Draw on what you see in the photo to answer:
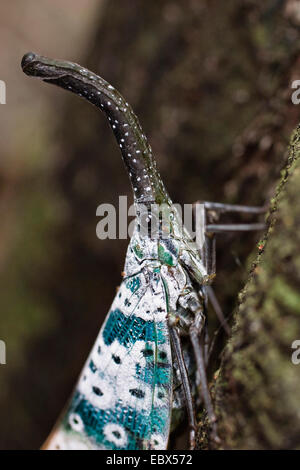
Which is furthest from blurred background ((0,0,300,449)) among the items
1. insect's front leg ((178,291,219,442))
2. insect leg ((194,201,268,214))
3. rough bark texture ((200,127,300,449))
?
rough bark texture ((200,127,300,449))

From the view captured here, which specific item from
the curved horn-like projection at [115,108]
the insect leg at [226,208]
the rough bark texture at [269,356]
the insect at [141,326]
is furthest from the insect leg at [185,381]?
the insect leg at [226,208]

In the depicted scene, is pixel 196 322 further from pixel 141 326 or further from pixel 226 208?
pixel 226 208

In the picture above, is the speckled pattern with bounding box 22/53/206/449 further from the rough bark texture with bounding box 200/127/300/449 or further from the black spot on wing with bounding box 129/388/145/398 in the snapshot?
the rough bark texture with bounding box 200/127/300/449

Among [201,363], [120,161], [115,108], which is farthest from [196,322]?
[120,161]

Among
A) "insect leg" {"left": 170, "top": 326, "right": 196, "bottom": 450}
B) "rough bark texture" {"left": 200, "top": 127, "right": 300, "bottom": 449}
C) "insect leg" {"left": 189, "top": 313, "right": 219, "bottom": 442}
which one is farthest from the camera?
"insect leg" {"left": 170, "top": 326, "right": 196, "bottom": 450}

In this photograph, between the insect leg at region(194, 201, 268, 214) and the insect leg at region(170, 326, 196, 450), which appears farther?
the insect leg at region(194, 201, 268, 214)

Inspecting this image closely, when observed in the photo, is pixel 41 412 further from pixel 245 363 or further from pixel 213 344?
pixel 245 363
